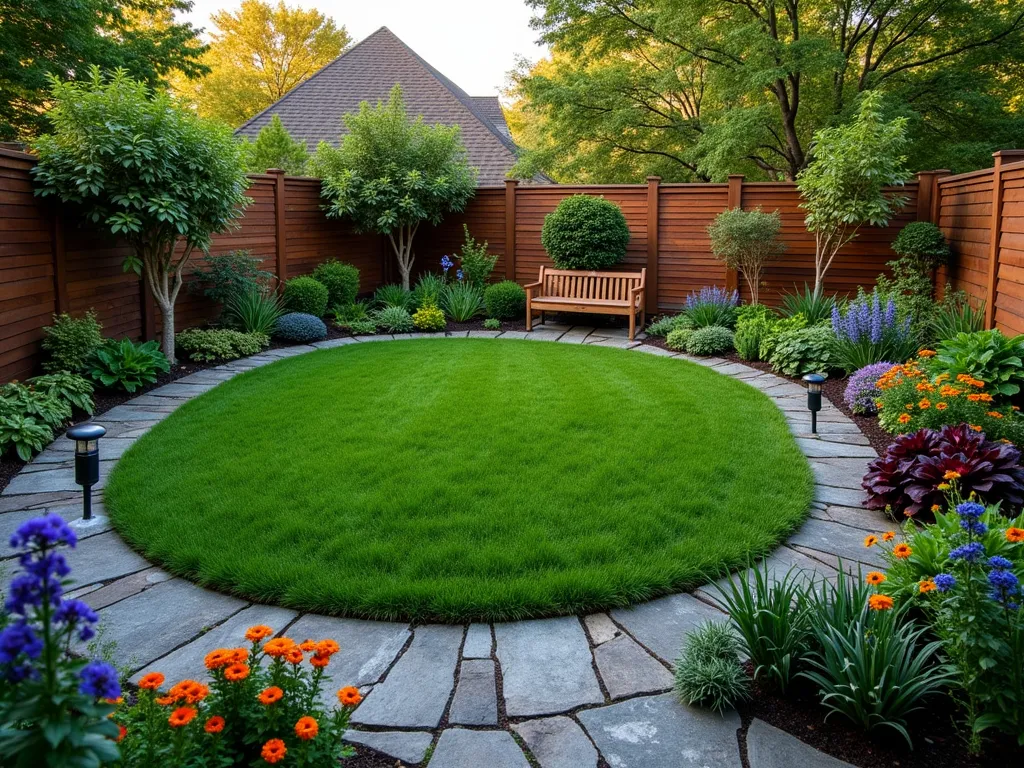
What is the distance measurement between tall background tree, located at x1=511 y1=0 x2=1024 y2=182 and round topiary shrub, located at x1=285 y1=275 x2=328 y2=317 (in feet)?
20.1

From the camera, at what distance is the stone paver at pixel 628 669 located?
237 centimetres

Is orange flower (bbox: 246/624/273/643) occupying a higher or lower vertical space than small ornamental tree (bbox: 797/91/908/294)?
lower

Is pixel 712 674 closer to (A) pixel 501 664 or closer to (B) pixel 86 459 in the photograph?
(A) pixel 501 664

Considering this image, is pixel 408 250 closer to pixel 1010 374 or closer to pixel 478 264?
pixel 478 264

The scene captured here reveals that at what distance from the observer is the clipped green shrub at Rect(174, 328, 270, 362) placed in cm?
757

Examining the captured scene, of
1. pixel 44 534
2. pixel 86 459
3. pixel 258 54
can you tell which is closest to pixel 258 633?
pixel 44 534

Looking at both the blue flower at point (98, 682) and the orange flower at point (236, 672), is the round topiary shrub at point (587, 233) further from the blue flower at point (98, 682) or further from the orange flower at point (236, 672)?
the blue flower at point (98, 682)

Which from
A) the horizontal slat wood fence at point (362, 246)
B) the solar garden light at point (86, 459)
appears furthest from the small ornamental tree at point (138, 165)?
the solar garden light at point (86, 459)

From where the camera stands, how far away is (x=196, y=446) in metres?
4.82

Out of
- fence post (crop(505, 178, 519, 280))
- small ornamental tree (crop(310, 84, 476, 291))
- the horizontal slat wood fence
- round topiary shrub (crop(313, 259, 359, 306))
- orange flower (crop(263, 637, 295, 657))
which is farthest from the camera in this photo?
fence post (crop(505, 178, 519, 280))

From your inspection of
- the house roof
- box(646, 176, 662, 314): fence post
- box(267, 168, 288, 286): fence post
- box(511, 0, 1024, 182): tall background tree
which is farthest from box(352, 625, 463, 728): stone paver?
the house roof

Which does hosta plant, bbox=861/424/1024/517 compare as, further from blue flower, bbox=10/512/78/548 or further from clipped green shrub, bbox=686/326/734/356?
clipped green shrub, bbox=686/326/734/356

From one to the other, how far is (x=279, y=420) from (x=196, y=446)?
0.68m

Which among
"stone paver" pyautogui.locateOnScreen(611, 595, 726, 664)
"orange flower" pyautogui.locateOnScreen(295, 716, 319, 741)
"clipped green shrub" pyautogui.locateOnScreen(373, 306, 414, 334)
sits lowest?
"stone paver" pyautogui.locateOnScreen(611, 595, 726, 664)
